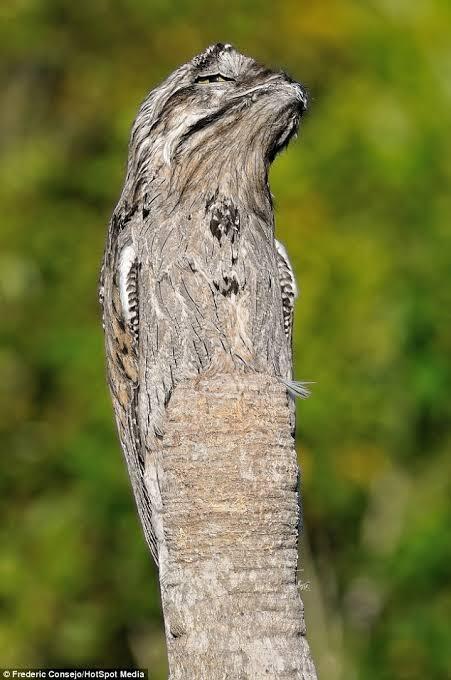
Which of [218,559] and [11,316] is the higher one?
[11,316]

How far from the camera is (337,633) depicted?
7.23m

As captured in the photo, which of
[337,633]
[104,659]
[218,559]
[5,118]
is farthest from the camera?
[5,118]

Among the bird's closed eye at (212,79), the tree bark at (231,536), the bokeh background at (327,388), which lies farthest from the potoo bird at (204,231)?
the bokeh background at (327,388)

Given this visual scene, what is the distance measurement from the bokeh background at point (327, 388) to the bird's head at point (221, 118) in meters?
3.08

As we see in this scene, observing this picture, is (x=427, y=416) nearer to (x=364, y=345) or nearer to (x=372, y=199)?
(x=364, y=345)

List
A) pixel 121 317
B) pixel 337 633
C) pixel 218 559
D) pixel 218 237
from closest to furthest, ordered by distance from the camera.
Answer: pixel 218 559 < pixel 218 237 < pixel 121 317 < pixel 337 633

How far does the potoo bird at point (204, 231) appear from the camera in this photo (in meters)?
4.00

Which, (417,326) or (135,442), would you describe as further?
(417,326)

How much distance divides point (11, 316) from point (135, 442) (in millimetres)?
3742

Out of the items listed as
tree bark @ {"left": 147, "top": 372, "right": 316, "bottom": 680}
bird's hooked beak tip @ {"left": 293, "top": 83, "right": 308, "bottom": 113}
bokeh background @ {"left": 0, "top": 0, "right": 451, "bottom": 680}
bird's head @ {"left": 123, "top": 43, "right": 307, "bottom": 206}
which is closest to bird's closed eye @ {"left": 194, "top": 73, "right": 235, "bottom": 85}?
bird's head @ {"left": 123, "top": 43, "right": 307, "bottom": 206}

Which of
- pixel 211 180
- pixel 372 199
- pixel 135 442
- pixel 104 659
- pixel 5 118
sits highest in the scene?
pixel 5 118

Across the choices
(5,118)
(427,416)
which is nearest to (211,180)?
(427,416)

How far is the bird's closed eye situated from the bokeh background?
309 cm

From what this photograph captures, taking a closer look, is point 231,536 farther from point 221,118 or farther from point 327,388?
point 327,388
